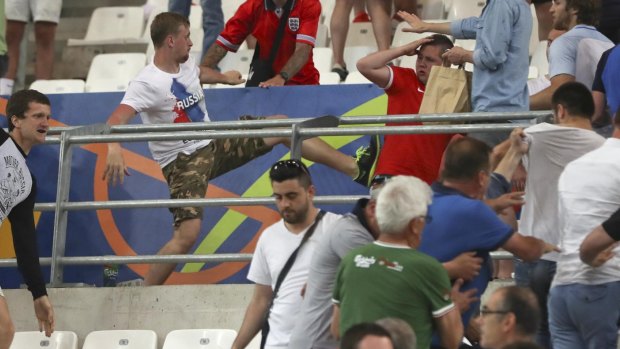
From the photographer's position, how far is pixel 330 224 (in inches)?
274

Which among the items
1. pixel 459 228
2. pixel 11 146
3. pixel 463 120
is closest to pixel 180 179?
pixel 11 146

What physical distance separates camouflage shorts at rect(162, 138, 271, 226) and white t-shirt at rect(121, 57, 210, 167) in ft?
0.20

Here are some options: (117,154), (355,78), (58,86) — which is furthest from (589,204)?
(58,86)

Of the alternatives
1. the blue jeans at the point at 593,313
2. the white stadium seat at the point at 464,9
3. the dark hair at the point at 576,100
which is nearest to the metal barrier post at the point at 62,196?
the dark hair at the point at 576,100

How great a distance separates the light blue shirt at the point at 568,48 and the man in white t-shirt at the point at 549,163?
4.89 ft

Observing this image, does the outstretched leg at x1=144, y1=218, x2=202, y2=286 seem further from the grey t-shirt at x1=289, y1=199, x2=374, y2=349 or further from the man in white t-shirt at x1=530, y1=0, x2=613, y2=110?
the grey t-shirt at x1=289, y1=199, x2=374, y2=349

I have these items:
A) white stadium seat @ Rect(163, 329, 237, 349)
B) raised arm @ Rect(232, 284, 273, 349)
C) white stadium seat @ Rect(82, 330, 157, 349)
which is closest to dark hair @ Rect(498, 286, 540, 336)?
raised arm @ Rect(232, 284, 273, 349)

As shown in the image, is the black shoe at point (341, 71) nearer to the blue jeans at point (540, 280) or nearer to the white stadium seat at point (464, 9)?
the white stadium seat at point (464, 9)

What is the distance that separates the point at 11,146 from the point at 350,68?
447 cm

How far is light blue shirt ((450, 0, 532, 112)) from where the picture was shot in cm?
835

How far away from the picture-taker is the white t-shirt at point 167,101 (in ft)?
30.5

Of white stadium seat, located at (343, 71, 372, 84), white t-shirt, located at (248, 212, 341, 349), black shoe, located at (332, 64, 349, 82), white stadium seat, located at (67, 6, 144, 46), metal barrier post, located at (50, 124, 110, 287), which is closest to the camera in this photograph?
white t-shirt, located at (248, 212, 341, 349)

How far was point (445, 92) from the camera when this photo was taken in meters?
8.63

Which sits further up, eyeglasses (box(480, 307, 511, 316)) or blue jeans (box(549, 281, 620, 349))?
eyeglasses (box(480, 307, 511, 316))
